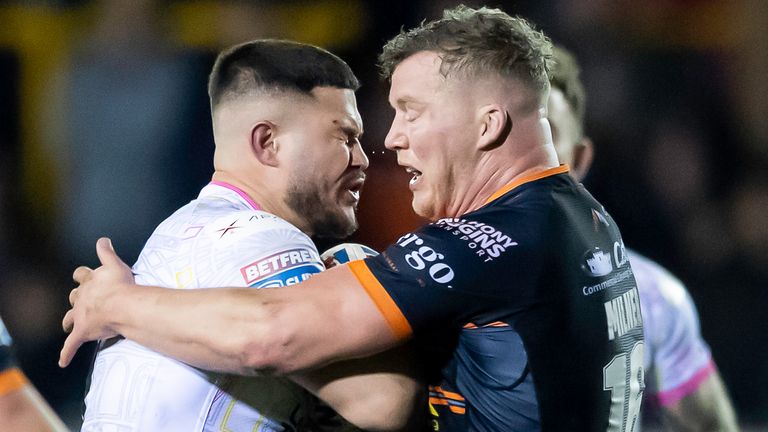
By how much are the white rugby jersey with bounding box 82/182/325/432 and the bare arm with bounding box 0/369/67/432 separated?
0.34m

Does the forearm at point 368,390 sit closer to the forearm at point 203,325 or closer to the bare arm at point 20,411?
the forearm at point 203,325

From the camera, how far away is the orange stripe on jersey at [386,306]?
2158 millimetres

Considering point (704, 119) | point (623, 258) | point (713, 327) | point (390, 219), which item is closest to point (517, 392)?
point (623, 258)

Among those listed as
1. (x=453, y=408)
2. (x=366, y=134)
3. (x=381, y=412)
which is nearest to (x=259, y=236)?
(x=381, y=412)

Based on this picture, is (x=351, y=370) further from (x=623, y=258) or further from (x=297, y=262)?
(x=623, y=258)

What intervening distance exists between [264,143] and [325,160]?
18 centimetres

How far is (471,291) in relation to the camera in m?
2.21

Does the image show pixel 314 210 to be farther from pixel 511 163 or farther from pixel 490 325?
pixel 490 325

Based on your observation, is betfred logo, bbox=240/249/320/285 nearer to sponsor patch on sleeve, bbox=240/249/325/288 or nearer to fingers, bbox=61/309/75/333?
sponsor patch on sleeve, bbox=240/249/325/288

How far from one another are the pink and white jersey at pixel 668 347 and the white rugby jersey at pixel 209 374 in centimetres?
218

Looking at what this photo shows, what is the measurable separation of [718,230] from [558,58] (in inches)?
115

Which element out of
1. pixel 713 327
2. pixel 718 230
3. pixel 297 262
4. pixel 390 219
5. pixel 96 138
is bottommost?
pixel 713 327

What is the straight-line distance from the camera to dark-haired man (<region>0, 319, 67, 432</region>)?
1992 mm

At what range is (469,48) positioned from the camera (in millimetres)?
2516
